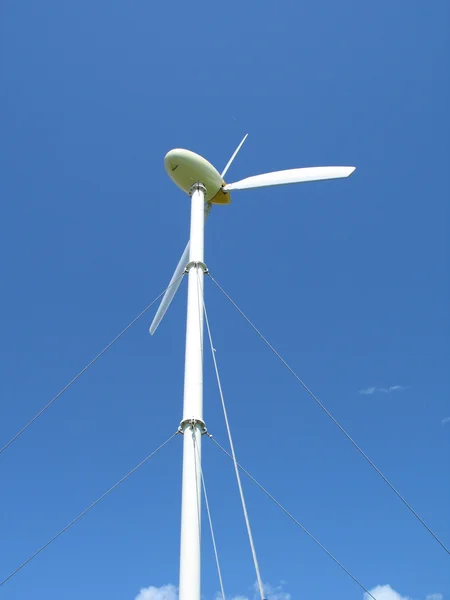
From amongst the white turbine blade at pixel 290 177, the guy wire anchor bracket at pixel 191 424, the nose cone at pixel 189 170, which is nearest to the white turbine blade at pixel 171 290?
the nose cone at pixel 189 170

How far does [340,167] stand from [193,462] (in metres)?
11.3

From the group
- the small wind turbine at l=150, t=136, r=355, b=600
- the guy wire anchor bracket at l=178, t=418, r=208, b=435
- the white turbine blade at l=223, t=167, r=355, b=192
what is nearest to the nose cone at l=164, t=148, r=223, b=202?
the small wind turbine at l=150, t=136, r=355, b=600

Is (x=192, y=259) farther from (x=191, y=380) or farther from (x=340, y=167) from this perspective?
(x=340, y=167)

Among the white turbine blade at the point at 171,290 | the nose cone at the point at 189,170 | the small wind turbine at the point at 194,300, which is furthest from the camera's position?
the white turbine blade at the point at 171,290

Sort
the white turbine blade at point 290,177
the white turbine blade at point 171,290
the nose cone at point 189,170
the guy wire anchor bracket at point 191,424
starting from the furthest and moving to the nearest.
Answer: the white turbine blade at point 290,177, the white turbine blade at point 171,290, the nose cone at point 189,170, the guy wire anchor bracket at point 191,424

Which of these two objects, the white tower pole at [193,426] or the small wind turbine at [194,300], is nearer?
the white tower pole at [193,426]

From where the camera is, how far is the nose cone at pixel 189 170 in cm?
1745

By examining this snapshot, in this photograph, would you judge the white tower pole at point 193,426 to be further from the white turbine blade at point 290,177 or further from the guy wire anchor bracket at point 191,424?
the white turbine blade at point 290,177

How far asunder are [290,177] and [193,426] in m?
9.97

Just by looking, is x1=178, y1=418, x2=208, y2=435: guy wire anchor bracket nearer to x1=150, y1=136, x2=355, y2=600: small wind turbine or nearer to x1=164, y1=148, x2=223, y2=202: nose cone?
x1=150, y1=136, x2=355, y2=600: small wind turbine

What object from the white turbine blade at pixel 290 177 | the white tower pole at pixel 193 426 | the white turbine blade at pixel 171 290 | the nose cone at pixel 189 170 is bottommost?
the white tower pole at pixel 193 426

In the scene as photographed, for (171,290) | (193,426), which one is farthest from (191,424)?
(171,290)

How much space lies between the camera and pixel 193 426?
12.1 metres

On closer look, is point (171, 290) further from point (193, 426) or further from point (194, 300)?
point (193, 426)
